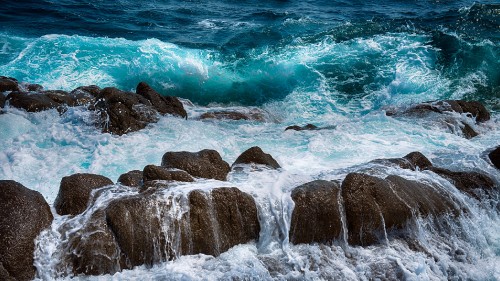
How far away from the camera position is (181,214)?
20.6 feet

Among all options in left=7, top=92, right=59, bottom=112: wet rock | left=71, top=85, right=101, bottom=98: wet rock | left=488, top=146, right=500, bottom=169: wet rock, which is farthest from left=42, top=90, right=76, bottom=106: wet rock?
left=488, top=146, right=500, bottom=169: wet rock

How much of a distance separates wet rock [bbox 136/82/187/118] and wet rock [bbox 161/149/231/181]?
394cm

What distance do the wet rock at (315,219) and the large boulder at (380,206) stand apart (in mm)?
228

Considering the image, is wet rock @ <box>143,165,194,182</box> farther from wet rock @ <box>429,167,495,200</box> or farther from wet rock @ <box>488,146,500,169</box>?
wet rock @ <box>488,146,500,169</box>

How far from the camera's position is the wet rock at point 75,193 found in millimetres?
6348

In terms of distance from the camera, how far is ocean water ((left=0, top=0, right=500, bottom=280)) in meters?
6.46

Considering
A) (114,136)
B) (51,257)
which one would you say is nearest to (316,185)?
(51,257)

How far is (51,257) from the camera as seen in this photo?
5.70 metres

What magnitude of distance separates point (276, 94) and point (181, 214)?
995 cm

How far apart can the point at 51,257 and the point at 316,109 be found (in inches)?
395

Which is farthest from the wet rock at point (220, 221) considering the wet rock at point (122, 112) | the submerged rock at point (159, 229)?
the wet rock at point (122, 112)

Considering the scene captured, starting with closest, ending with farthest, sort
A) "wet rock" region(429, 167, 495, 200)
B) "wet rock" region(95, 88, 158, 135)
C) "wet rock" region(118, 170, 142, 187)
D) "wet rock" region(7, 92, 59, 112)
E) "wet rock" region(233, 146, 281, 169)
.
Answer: "wet rock" region(118, 170, 142, 187)
"wet rock" region(429, 167, 495, 200)
"wet rock" region(233, 146, 281, 169)
"wet rock" region(95, 88, 158, 135)
"wet rock" region(7, 92, 59, 112)

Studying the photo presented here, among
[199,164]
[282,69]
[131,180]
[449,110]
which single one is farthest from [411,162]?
[282,69]

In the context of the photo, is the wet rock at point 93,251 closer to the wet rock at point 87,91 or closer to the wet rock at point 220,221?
the wet rock at point 220,221
